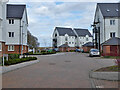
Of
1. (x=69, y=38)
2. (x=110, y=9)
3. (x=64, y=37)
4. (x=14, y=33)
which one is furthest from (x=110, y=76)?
(x=69, y=38)

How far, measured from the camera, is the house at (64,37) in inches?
3014

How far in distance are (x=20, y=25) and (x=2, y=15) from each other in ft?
36.5

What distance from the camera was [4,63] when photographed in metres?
13.7

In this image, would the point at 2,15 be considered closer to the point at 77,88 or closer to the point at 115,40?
the point at 77,88

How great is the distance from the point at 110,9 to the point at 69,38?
41.7m

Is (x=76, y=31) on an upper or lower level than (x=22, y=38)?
upper

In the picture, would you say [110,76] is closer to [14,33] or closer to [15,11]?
[14,33]

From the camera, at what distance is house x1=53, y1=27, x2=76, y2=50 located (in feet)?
251

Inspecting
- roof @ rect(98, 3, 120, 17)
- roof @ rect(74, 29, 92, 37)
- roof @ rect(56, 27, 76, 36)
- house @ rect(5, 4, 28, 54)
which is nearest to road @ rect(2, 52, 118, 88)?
house @ rect(5, 4, 28, 54)

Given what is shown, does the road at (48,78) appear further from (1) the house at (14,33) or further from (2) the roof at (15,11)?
(2) the roof at (15,11)

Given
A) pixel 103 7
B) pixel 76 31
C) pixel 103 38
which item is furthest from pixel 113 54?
pixel 76 31

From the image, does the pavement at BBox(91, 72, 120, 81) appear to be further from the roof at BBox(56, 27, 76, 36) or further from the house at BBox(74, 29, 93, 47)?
the house at BBox(74, 29, 93, 47)

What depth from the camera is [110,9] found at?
37.8 m

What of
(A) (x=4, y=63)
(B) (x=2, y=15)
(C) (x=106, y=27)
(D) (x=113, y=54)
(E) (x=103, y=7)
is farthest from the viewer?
(E) (x=103, y=7)
